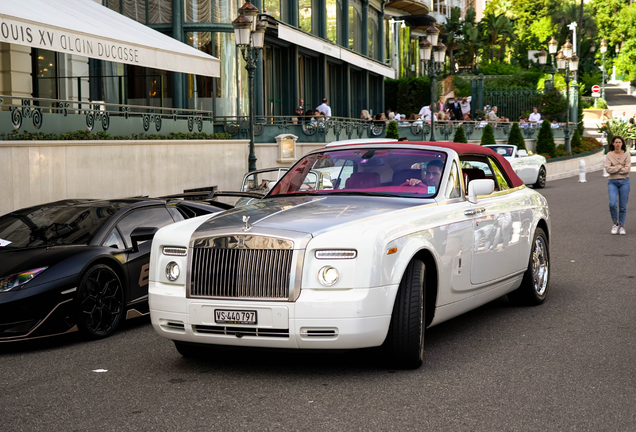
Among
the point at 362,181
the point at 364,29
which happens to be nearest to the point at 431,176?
the point at 362,181

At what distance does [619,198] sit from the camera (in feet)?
51.5

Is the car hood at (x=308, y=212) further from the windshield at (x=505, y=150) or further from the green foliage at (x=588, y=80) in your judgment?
the green foliage at (x=588, y=80)

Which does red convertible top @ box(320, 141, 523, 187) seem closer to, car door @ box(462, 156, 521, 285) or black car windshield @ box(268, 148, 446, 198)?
car door @ box(462, 156, 521, 285)

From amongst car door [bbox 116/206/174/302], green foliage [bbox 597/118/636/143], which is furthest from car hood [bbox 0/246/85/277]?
green foliage [bbox 597/118/636/143]

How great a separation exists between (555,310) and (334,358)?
2910mm

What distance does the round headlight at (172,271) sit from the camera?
6.12 m

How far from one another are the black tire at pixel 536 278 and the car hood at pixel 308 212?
221cm

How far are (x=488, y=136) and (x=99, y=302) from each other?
33.1 m

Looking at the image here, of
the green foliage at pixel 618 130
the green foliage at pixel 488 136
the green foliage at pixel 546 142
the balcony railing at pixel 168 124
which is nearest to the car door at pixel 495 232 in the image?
the balcony railing at pixel 168 124

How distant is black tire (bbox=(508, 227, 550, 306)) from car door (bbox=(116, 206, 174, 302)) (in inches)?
145

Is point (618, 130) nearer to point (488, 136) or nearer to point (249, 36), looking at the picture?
point (488, 136)

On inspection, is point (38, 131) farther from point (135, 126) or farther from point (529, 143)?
point (529, 143)

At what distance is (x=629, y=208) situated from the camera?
2112 cm

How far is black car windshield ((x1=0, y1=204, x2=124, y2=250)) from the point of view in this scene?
323 inches
